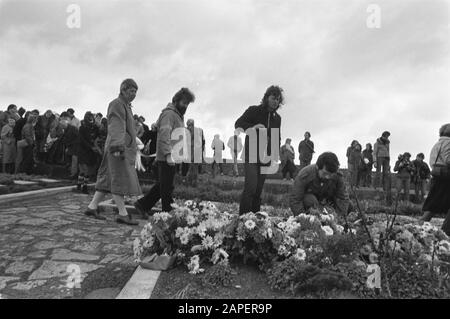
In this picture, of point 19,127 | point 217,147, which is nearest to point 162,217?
point 19,127

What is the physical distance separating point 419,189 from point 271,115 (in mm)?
9492

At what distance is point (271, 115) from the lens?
593 centimetres

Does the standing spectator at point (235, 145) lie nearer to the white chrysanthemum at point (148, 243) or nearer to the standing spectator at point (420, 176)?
the standing spectator at point (420, 176)

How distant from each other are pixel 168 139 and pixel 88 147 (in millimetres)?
3721

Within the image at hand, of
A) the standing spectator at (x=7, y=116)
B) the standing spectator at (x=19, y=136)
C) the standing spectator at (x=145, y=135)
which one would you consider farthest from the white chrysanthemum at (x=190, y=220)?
the standing spectator at (x=7, y=116)

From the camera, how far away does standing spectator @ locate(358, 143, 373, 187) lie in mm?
15688

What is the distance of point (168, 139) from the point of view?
5859 millimetres

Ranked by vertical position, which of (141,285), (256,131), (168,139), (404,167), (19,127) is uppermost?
(19,127)

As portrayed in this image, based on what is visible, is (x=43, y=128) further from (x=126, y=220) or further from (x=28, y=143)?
(x=126, y=220)

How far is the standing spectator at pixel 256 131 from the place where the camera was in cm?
559

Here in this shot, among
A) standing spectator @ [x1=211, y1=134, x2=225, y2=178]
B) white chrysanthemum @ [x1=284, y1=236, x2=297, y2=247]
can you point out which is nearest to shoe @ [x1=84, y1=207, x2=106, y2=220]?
white chrysanthemum @ [x1=284, y1=236, x2=297, y2=247]

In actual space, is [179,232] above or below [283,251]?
above
